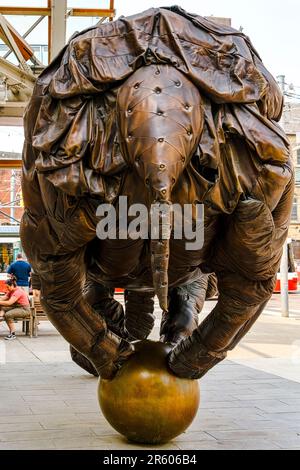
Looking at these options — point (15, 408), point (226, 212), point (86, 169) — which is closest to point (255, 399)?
point (15, 408)

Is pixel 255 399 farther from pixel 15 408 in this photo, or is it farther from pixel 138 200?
pixel 138 200

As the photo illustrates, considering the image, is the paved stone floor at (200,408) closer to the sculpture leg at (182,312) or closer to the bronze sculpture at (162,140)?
the sculpture leg at (182,312)

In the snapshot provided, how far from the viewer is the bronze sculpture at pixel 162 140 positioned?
3.39 meters

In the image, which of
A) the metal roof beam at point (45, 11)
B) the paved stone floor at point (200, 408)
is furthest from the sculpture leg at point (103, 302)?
the metal roof beam at point (45, 11)

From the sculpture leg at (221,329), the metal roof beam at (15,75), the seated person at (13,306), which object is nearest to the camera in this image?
the sculpture leg at (221,329)

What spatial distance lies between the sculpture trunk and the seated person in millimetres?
9143

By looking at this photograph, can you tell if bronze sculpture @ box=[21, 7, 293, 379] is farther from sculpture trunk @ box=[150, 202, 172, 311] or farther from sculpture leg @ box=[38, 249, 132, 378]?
sculpture leg @ box=[38, 249, 132, 378]

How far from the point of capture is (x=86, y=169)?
3.53m

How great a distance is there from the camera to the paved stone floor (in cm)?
480

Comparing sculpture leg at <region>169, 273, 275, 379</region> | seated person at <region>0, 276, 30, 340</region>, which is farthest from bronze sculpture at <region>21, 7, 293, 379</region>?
seated person at <region>0, 276, 30, 340</region>

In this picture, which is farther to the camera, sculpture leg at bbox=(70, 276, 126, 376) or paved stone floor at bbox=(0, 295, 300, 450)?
sculpture leg at bbox=(70, 276, 126, 376)

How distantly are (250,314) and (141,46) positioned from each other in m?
1.76

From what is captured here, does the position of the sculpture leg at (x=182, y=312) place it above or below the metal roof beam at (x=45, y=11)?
below

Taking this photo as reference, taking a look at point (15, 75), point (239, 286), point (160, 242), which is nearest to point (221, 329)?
point (239, 286)
